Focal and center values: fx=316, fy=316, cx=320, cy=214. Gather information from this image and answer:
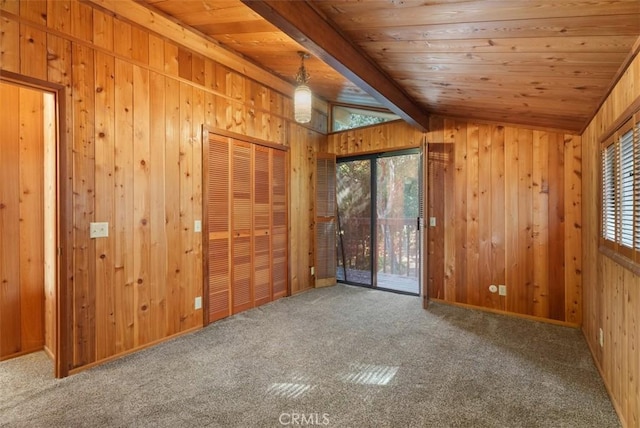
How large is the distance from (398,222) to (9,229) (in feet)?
14.6

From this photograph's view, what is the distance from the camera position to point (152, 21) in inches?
111

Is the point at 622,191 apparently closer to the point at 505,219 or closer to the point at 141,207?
the point at 505,219

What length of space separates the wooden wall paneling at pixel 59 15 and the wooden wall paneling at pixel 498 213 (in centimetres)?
429

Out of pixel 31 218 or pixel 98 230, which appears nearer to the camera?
pixel 98 230

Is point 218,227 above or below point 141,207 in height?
below

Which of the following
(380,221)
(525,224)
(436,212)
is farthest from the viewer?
(380,221)

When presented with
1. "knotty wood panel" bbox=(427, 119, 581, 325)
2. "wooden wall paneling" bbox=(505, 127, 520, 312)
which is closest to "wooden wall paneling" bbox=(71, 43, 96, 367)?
"knotty wood panel" bbox=(427, 119, 581, 325)

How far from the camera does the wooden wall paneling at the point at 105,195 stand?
2.57m

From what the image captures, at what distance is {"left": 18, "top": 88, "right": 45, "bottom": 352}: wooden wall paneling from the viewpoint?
2.77m

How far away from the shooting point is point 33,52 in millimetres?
2219

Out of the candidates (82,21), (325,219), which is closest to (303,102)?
(82,21)

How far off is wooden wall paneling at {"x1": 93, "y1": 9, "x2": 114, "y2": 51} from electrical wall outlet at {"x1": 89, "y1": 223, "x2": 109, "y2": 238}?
1451 mm

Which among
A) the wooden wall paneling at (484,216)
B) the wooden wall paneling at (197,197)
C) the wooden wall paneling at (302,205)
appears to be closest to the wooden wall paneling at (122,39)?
the wooden wall paneling at (197,197)

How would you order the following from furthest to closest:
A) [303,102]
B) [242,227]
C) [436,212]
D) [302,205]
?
1. [302,205]
2. [436,212]
3. [242,227]
4. [303,102]
